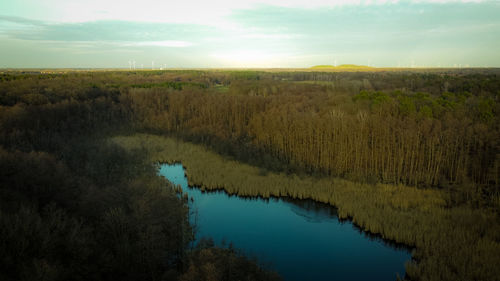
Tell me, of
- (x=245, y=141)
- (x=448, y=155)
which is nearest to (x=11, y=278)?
(x=448, y=155)

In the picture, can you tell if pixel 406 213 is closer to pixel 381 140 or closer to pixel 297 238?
pixel 297 238

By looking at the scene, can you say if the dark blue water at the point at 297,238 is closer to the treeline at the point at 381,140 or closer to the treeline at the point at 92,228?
the treeline at the point at 92,228

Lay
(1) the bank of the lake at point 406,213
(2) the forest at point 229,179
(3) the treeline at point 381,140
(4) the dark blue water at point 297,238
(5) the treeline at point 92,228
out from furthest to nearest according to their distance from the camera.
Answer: (3) the treeline at point 381,140 → (4) the dark blue water at point 297,238 → (1) the bank of the lake at point 406,213 → (2) the forest at point 229,179 → (5) the treeline at point 92,228

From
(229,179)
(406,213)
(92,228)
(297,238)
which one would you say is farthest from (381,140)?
(92,228)

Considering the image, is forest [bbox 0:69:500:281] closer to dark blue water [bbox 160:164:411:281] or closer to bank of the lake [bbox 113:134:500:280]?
bank of the lake [bbox 113:134:500:280]

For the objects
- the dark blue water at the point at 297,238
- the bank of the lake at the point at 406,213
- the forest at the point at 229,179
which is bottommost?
the dark blue water at the point at 297,238

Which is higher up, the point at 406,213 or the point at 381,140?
the point at 381,140

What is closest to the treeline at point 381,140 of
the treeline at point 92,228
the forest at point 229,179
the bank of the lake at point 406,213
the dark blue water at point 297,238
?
the forest at point 229,179
